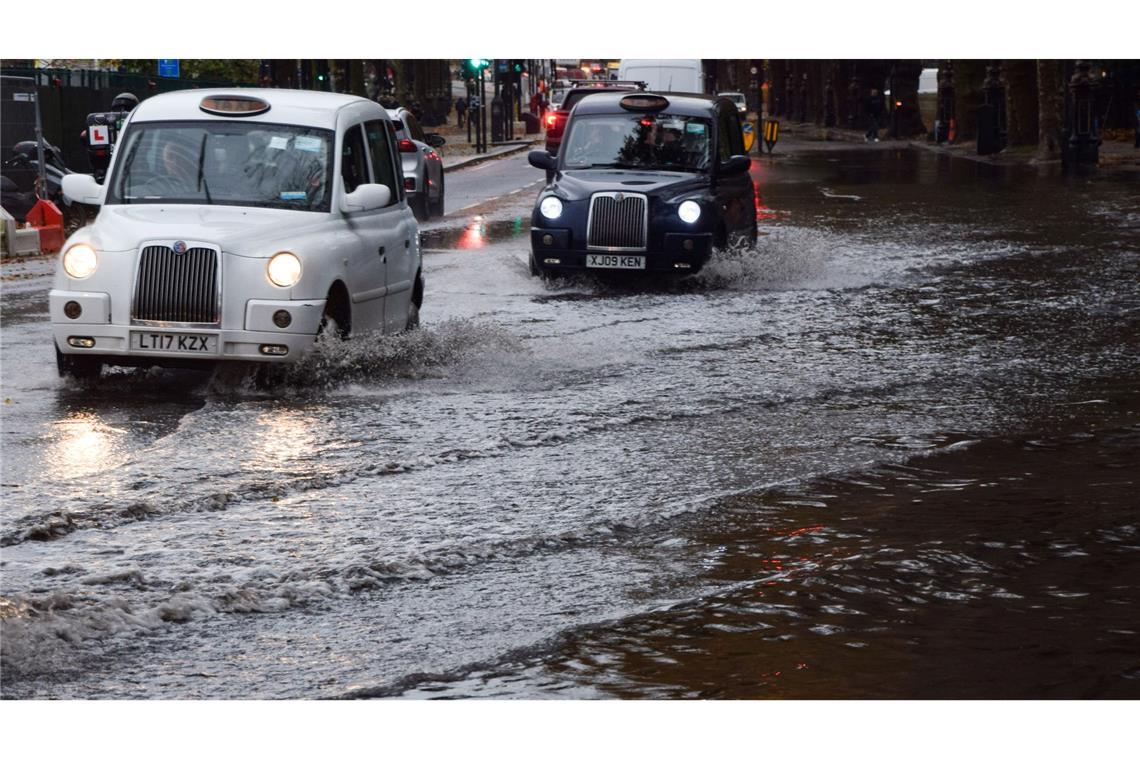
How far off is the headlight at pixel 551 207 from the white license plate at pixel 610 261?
519mm

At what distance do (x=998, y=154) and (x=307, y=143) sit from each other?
35312 mm

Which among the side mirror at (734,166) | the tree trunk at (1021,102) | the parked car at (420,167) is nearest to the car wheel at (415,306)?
the side mirror at (734,166)

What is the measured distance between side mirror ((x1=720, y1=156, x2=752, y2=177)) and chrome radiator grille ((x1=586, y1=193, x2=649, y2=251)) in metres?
1.15

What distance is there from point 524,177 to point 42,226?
60.8 ft

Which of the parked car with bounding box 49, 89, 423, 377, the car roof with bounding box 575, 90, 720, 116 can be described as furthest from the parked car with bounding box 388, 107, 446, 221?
the parked car with bounding box 49, 89, 423, 377

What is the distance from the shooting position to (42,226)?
71.7ft

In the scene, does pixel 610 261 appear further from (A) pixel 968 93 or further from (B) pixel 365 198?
(A) pixel 968 93

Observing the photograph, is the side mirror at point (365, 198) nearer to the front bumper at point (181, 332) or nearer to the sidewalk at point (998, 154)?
the front bumper at point (181, 332)

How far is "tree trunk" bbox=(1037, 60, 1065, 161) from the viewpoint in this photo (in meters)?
40.7

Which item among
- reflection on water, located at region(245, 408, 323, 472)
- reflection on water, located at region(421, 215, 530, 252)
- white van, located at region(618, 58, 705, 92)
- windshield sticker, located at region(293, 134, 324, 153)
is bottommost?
reflection on water, located at region(421, 215, 530, 252)

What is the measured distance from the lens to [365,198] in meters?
11.7

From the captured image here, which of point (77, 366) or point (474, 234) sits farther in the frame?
point (474, 234)

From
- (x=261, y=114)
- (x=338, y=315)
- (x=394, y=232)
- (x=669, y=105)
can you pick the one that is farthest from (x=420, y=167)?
(x=338, y=315)

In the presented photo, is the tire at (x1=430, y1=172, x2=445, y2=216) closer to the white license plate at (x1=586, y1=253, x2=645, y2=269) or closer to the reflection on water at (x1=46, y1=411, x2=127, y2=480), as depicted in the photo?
the white license plate at (x1=586, y1=253, x2=645, y2=269)
